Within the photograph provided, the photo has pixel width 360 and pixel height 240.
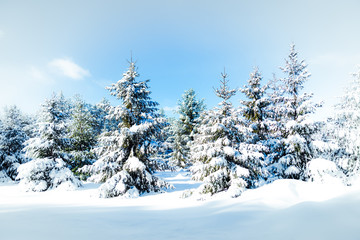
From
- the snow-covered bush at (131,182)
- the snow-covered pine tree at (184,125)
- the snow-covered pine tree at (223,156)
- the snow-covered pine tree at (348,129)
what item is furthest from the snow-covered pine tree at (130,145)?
the snow-covered pine tree at (184,125)

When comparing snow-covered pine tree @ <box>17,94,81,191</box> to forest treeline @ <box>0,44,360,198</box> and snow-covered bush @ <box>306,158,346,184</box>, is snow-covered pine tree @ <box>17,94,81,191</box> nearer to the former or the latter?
forest treeline @ <box>0,44,360,198</box>

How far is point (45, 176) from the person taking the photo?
1456cm

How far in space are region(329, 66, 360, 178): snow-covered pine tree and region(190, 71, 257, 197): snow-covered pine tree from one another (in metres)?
6.74

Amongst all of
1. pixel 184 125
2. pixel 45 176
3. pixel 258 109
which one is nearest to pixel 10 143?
pixel 45 176

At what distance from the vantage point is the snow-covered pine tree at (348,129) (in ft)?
37.5

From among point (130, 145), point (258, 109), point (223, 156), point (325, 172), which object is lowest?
point (325, 172)

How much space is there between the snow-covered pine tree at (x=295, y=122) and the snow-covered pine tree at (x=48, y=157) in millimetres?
17031

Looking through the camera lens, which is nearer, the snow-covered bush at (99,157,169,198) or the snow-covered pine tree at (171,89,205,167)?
the snow-covered bush at (99,157,169,198)

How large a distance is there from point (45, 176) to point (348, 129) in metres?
23.4

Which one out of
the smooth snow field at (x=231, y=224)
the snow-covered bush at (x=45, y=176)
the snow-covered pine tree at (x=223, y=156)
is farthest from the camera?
the snow-covered bush at (x=45, y=176)

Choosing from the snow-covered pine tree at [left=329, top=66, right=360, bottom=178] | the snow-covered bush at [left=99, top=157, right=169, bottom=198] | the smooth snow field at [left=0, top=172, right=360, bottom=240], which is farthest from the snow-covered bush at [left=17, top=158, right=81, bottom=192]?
the snow-covered pine tree at [left=329, top=66, right=360, bottom=178]

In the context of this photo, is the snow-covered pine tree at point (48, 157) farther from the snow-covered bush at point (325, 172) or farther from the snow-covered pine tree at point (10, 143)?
the snow-covered bush at point (325, 172)

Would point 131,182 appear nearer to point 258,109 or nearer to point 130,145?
point 130,145

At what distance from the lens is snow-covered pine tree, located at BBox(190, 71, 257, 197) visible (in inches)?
401
